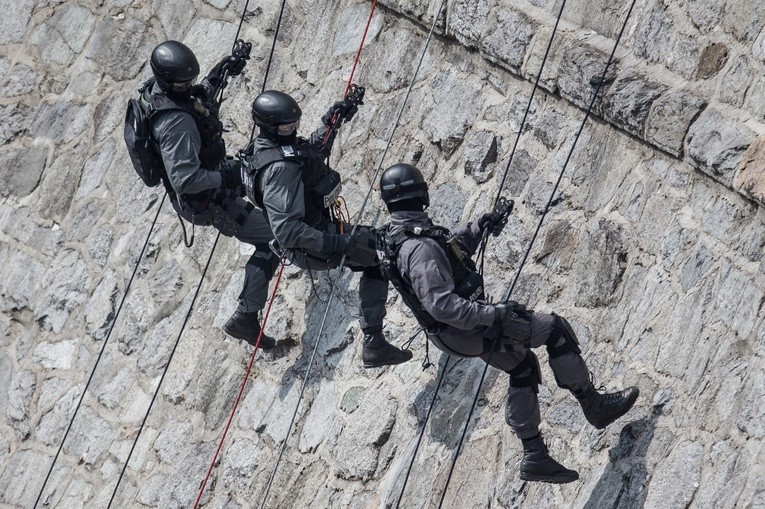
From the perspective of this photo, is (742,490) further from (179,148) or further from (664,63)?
(179,148)

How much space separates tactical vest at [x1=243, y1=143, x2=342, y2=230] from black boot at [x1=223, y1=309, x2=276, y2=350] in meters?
1.15

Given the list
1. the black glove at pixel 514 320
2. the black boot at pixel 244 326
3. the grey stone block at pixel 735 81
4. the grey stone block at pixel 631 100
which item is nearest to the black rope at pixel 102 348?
the black boot at pixel 244 326

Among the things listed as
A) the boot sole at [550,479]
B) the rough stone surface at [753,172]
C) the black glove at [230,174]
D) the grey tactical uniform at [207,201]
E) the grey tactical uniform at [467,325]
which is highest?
the rough stone surface at [753,172]

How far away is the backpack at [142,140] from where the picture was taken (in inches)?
370

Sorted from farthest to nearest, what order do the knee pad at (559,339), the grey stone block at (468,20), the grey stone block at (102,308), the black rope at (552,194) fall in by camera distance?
the grey stone block at (102,308) < the grey stone block at (468,20) < the black rope at (552,194) < the knee pad at (559,339)

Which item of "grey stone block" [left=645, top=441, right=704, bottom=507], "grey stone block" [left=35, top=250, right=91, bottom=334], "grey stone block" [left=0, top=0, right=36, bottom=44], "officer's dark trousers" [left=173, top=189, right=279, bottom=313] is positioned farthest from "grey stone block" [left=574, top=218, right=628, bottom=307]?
"grey stone block" [left=0, top=0, right=36, bottom=44]

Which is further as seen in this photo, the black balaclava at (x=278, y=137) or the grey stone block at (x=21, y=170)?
the grey stone block at (x=21, y=170)

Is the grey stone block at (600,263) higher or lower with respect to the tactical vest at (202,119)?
lower

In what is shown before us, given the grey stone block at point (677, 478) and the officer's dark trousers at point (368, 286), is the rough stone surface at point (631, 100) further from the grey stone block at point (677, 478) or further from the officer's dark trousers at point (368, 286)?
the grey stone block at point (677, 478)

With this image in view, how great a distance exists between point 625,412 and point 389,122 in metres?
3.50

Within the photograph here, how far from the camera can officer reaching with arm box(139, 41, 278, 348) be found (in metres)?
9.33

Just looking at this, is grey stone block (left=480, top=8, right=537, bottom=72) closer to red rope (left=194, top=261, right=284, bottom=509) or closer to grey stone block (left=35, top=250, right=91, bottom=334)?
red rope (left=194, top=261, right=284, bottom=509)

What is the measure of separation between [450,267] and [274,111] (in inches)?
66.5

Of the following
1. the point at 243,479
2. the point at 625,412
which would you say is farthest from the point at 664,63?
the point at 243,479
